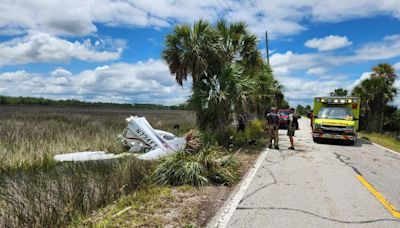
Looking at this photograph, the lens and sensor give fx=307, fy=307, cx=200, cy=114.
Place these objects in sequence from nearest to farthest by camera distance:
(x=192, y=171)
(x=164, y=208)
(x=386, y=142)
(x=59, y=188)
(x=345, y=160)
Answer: (x=164, y=208) < (x=59, y=188) < (x=192, y=171) < (x=345, y=160) < (x=386, y=142)

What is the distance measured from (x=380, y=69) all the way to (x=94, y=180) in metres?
33.3

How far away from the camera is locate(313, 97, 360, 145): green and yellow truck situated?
52.7 ft

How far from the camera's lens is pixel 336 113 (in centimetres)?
1725

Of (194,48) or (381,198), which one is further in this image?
(194,48)

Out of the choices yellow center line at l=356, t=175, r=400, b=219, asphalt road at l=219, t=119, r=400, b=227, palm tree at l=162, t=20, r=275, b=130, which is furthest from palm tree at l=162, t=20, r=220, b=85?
yellow center line at l=356, t=175, r=400, b=219

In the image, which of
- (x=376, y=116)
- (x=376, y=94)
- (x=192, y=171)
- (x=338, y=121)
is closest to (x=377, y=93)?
(x=376, y=94)

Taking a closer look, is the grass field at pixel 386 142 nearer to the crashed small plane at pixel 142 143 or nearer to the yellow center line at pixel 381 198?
the yellow center line at pixel 381 198

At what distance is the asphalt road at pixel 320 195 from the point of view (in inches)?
194

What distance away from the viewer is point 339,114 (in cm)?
1711

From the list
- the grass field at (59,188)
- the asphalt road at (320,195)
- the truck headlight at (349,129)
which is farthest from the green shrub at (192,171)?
the truck headlight at (349,129)

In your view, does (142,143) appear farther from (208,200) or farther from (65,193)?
(65,193)

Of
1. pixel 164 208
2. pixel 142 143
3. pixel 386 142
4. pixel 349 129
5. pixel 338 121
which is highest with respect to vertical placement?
pixel 338 121

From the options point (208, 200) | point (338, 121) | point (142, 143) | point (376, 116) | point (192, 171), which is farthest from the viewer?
point (376, 116)

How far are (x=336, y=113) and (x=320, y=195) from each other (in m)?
12.2
